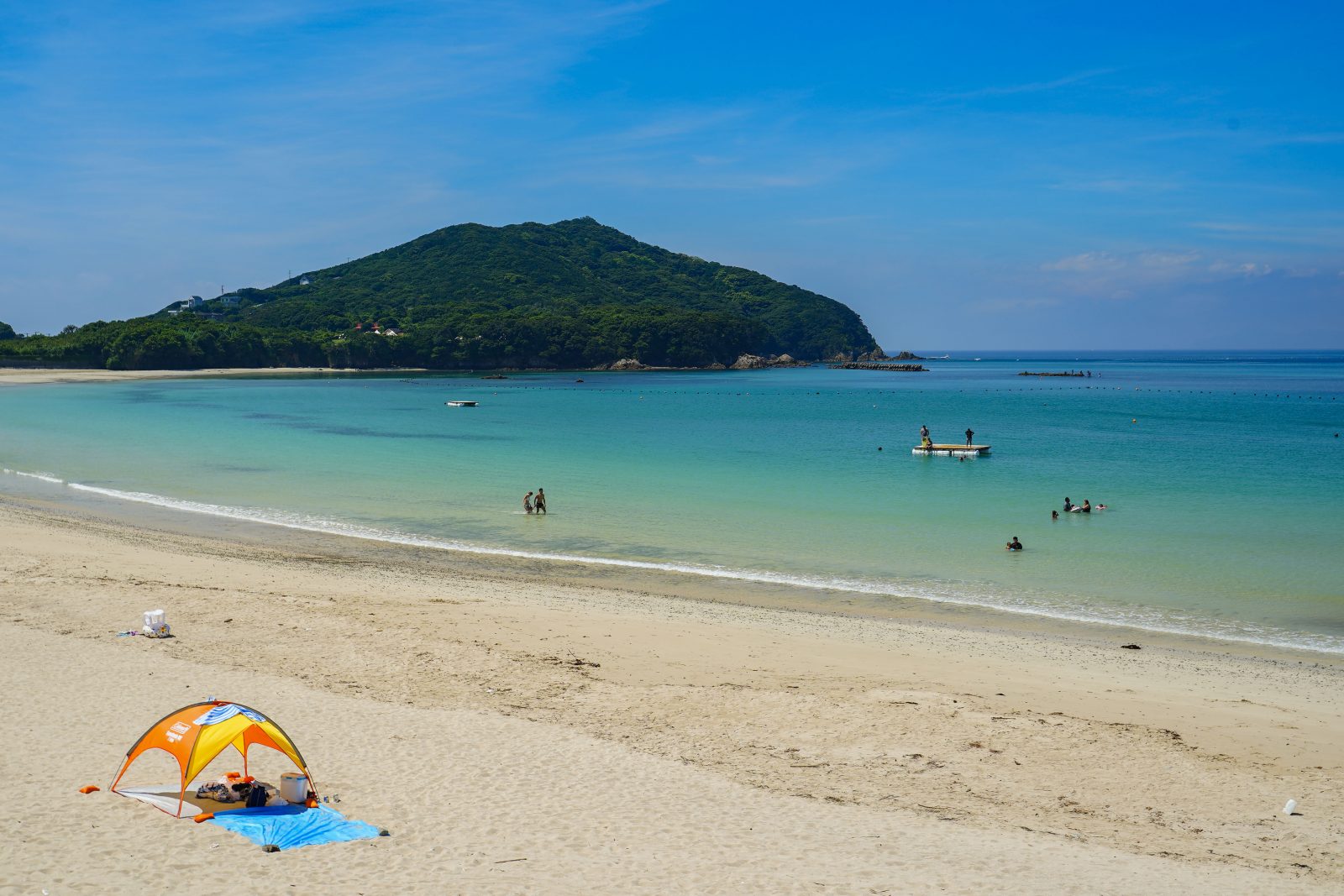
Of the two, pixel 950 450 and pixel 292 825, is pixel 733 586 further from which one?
pixel 950 450

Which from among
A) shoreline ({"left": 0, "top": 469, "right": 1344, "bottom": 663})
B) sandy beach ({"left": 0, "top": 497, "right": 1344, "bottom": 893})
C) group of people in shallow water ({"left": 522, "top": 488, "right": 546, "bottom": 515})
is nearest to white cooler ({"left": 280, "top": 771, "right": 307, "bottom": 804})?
sandy beach ({"left": 0, "top": 497, "right": 1344, "bottom": 893})

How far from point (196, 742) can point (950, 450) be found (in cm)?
4456

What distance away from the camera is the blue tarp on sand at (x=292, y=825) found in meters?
8.29

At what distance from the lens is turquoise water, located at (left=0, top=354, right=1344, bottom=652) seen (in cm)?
2131

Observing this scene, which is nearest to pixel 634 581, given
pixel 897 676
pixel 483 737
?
pixel 897 676

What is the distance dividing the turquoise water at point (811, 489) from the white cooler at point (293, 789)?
13450mm

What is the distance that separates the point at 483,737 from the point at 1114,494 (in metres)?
29.8

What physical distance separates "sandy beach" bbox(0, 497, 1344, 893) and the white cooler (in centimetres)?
62

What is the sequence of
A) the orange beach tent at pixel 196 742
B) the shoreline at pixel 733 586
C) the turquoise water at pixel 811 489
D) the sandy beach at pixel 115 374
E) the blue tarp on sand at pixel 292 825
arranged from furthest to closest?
the sandy beach at pixel 115 374, the turquoise water at pixel 811 489, the shoreline at pixel 733 586, the orange beach tent at pixel 196 742, the blue tarp on sand at pixel 292 825

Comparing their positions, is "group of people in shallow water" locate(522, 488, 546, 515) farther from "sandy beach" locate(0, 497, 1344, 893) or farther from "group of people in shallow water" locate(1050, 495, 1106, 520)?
"group of people in shallow water" locate(1050, 495, 1106, 520)

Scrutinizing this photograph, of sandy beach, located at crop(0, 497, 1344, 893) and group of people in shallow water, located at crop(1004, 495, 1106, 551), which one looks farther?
group of people in shallow water, located at crop(1004, 495, 1106, 551)

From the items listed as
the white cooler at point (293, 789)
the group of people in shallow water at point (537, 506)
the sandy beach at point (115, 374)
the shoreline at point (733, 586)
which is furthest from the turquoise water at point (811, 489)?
the sandy beach at point (115, 374)

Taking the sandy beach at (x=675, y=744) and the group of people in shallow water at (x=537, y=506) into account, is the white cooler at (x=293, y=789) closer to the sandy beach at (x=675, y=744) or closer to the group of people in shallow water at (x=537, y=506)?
the sandy beach at (x=675, y=744)

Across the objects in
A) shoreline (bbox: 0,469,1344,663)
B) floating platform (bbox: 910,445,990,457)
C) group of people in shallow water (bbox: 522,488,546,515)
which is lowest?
shoreline (bbox: 0,469,1344,663)
